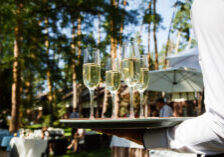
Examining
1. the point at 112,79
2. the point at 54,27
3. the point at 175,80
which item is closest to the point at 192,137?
the point at 112,79

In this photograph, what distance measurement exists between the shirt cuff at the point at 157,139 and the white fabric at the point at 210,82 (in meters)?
0.08

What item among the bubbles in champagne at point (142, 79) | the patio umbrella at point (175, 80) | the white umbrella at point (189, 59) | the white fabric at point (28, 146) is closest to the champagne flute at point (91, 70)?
the bubbles in champagne at point (142, 79)

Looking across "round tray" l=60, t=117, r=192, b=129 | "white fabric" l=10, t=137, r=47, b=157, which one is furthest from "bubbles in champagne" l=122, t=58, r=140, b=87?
"white fabric" l=10, t=137, r=47, b=157

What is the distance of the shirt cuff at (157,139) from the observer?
92 centimetres

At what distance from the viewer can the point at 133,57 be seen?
1.38 metres

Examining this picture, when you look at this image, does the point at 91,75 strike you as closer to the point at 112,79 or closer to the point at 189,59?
the point at 112,79

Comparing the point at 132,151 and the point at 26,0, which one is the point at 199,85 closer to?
the point at 132,151

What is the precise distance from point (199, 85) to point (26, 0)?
758 centimetres

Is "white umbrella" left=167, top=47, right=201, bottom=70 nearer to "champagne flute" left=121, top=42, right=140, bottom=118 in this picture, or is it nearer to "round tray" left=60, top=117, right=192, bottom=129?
"champagne flute" left=121, top=42, right=140, bottom=118

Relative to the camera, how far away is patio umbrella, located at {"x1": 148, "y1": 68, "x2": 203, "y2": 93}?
8461 mm

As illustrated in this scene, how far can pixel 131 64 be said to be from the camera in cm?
137

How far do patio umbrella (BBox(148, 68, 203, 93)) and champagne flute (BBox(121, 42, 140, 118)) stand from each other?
7.17 meters

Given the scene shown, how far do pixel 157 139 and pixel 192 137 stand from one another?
16 cm

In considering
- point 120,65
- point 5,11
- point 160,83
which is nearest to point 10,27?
point 5,11
